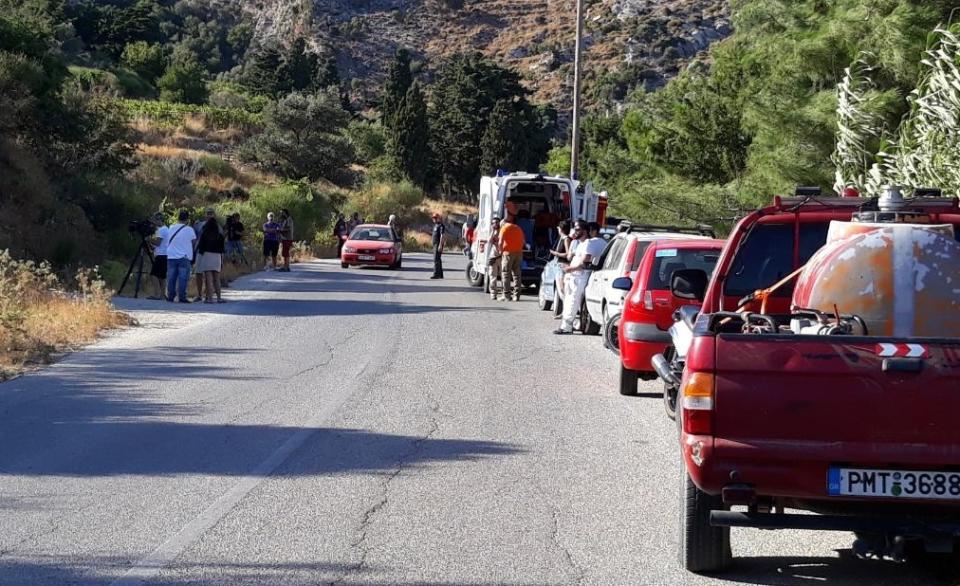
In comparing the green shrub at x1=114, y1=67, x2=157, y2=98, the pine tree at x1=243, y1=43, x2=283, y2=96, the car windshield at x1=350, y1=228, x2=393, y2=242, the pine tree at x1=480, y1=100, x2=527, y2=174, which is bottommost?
the car windshield at x1=350, y1=228, x2=393, y2=242

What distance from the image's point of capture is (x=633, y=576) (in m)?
6.72

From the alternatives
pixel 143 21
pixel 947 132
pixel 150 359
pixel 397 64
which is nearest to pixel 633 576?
pixel 150 359

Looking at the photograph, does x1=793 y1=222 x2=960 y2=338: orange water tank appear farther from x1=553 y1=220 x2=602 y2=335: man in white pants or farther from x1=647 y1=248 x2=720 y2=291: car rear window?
x1=553 y1=220 x2=602 y2=335: man in white pants

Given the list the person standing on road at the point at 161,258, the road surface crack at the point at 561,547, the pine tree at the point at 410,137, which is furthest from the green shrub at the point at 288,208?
the road surface crack at the point at 561,547

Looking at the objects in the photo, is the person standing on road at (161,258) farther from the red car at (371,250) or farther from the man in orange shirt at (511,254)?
the red car at (371,250)

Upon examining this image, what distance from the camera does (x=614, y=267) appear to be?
17281 mm

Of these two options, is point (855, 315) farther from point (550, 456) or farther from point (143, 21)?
point (143, 21)

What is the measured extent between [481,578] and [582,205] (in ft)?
75.5

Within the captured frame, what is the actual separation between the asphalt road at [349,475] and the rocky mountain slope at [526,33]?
92018 millimetres

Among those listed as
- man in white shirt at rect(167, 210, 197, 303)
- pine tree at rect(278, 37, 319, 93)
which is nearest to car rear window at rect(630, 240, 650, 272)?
man in white shirt at rect(167, 210, 197, 303)

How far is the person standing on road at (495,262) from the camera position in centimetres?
2789

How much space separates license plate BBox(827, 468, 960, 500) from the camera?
603 cm

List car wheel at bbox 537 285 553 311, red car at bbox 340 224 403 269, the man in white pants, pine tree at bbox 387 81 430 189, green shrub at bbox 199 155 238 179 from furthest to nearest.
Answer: pine tree at bbox 387 81 430 189 < green shrub at bbox 199 155 238 179 < red car at bbox 340 224 403 269 < car wheel at bbox 537 285 553 311 < the man in white pants

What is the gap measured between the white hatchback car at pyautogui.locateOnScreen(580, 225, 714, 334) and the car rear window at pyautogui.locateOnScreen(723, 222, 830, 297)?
5112 mm
